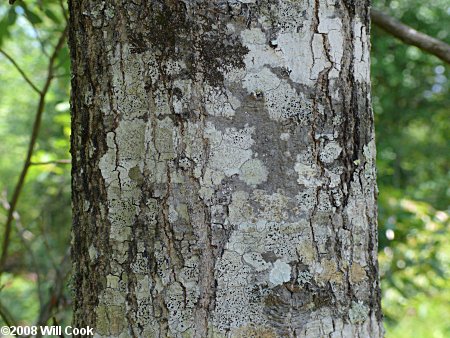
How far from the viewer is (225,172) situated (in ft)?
2.70

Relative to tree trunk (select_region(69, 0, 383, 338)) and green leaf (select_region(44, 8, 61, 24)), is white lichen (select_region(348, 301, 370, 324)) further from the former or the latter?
green leaf (select_region(44, 8, 61, 24))

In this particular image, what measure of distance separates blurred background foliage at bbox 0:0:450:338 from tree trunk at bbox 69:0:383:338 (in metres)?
0.98

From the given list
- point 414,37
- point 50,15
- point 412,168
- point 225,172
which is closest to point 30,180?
point 50,15

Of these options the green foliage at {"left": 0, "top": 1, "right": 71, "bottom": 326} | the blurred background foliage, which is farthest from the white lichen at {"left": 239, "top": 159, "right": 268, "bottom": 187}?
the green foliage at {"left": 0, "top": 1, "right": 71, "bottom": 326}

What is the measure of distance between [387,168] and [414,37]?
144 cm

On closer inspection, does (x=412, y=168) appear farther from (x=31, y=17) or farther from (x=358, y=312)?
(x=358, y=312)

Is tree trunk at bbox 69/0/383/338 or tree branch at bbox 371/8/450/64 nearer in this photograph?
tree trunk at bbox 69/0/383/338

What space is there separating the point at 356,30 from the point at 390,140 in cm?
258

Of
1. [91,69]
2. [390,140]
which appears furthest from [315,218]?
[390,140]

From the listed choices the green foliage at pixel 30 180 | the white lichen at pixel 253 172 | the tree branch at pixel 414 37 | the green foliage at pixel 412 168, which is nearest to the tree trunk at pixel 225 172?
the white lichen at pixel 253 172

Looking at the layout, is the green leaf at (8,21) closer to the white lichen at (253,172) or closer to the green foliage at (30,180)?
the white lichen at (253,172)

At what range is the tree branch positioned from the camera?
5.09 ft

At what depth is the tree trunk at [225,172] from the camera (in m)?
0.82

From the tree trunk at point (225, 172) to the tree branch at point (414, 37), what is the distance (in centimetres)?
78
